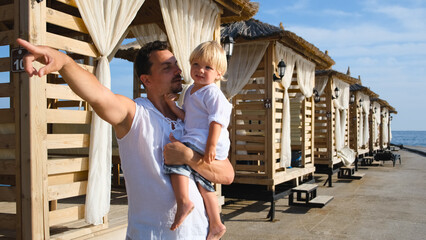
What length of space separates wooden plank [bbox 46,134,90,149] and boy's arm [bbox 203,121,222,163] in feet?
7.57

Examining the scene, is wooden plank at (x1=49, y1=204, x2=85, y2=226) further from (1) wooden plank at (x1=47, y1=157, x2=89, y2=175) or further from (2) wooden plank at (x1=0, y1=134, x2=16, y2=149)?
(2) wooden plank at (x1=0, y1=134, x2=16, y2=149)

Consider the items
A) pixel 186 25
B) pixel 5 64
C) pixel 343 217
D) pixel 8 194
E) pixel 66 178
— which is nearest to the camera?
pixel 8 194

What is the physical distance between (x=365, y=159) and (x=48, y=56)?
2261 cm

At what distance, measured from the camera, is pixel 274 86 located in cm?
903

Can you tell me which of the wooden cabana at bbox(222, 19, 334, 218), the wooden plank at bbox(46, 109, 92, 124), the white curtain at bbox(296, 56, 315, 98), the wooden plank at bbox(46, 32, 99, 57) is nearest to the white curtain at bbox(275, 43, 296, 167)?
the wooden cabana at bbox(222, 19, 334, 218)

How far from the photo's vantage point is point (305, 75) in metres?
11.3

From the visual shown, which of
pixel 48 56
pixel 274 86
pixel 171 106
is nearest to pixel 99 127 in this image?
pixel 171 106

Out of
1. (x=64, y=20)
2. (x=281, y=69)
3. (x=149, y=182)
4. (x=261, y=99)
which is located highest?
(x=281, y=69)

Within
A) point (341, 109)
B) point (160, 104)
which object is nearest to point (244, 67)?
point (160, 104)

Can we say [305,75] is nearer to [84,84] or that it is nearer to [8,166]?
[8,166]

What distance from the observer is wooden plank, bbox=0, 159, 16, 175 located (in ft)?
12.4

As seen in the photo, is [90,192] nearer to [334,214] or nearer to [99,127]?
[99,127]

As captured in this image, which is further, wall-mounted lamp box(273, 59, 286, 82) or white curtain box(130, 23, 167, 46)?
wall-mounted lamp box(273, 59, 286, 82)

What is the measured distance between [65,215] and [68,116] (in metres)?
0.97
